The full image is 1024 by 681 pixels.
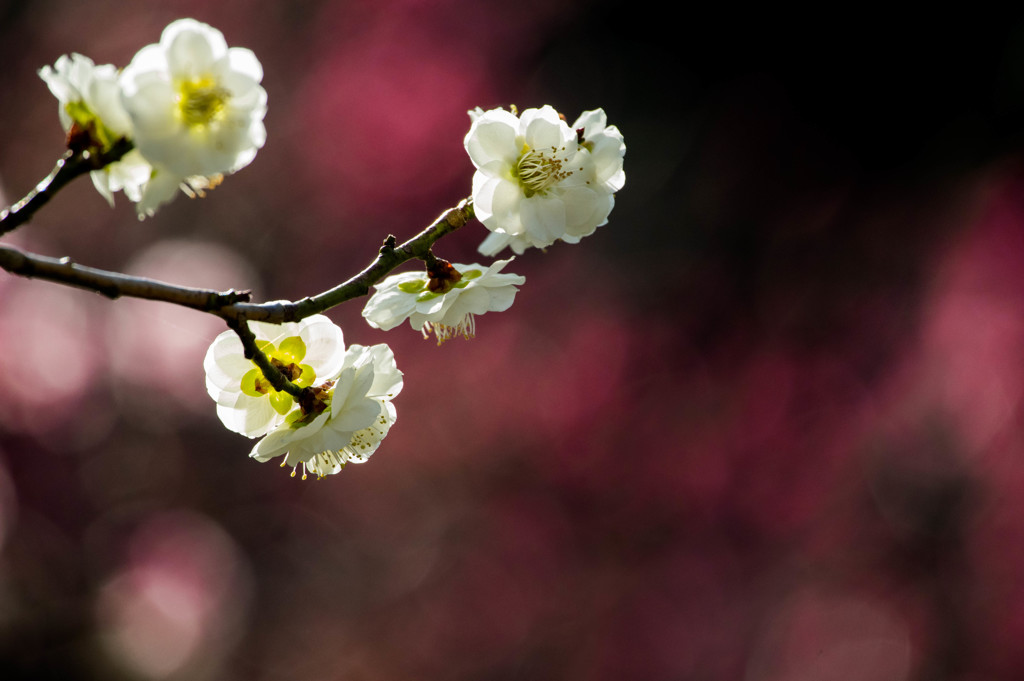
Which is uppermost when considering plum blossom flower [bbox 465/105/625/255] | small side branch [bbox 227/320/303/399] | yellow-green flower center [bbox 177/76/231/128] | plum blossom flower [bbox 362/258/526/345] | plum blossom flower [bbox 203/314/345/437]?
plum blossom flower [bbox 465/105/625/255]

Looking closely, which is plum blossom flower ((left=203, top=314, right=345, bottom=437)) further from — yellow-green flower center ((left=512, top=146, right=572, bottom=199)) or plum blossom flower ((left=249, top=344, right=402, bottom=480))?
yellow-green flower center ((left=512, top=146, right=572, bottom=199))

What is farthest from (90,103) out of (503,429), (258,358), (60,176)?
(503,429)

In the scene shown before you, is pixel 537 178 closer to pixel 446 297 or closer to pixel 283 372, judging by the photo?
pixel 446 297

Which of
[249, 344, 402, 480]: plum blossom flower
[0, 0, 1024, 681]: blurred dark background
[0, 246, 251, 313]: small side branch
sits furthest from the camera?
[0, 0, 1024, 681]: blurred dark background

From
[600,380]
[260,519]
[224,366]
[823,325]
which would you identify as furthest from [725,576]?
[224,366]

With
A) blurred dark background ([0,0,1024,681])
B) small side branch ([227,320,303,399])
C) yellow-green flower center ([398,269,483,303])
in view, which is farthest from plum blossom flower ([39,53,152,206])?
blurred dark background ([0,0,1024,681])

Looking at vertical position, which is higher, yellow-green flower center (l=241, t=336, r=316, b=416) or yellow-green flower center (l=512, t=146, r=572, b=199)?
yellow-green flower center (l=512, t=146, r=572, b=199)

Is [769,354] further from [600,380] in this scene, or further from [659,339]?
[600,380]
